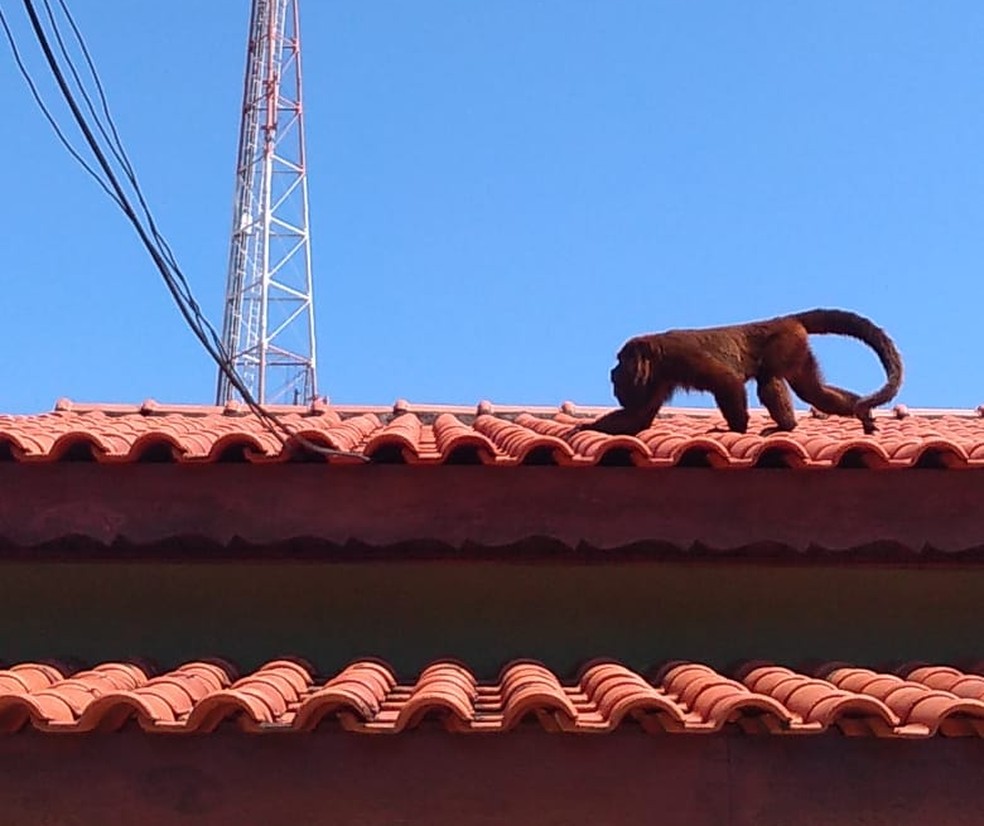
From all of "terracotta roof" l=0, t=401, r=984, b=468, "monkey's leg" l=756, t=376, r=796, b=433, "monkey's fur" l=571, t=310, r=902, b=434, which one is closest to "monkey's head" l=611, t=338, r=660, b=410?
"monkey's fur" l=571, t=310, r=902, b=434

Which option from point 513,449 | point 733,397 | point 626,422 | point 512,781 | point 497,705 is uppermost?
point 733,397

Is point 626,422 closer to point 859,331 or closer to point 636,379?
point 636,379

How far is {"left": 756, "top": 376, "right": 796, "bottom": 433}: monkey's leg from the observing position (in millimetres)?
6703

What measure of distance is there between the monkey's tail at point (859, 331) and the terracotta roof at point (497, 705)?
254cm

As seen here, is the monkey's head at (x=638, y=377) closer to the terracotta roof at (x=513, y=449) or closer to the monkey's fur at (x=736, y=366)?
the monkey's fur at (x=736, y=366)

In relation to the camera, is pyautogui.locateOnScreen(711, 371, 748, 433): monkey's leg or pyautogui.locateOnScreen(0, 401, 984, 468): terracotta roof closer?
pyautogui.locateOnScreen(0, 401, 984, 468): terracotta roof

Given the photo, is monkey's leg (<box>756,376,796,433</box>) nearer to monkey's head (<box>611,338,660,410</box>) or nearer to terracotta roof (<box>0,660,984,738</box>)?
→ monkey's head (<box>611,338,660,410</box>)

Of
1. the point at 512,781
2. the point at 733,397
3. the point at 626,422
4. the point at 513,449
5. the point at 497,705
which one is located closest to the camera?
the point at 512,781

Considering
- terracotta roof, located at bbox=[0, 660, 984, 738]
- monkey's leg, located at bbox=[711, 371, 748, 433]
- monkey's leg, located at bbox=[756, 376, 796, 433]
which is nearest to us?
terracotta roof, located at bbox=[0, 660, 984, 738]

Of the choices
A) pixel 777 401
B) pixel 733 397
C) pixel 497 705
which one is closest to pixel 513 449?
pixel 497 705

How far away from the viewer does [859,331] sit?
22.8 feet

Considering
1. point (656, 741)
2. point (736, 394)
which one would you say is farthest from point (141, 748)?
point (736, 394)

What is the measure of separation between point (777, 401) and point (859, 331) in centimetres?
61

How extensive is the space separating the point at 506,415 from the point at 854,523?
Result: 338 centimetres
